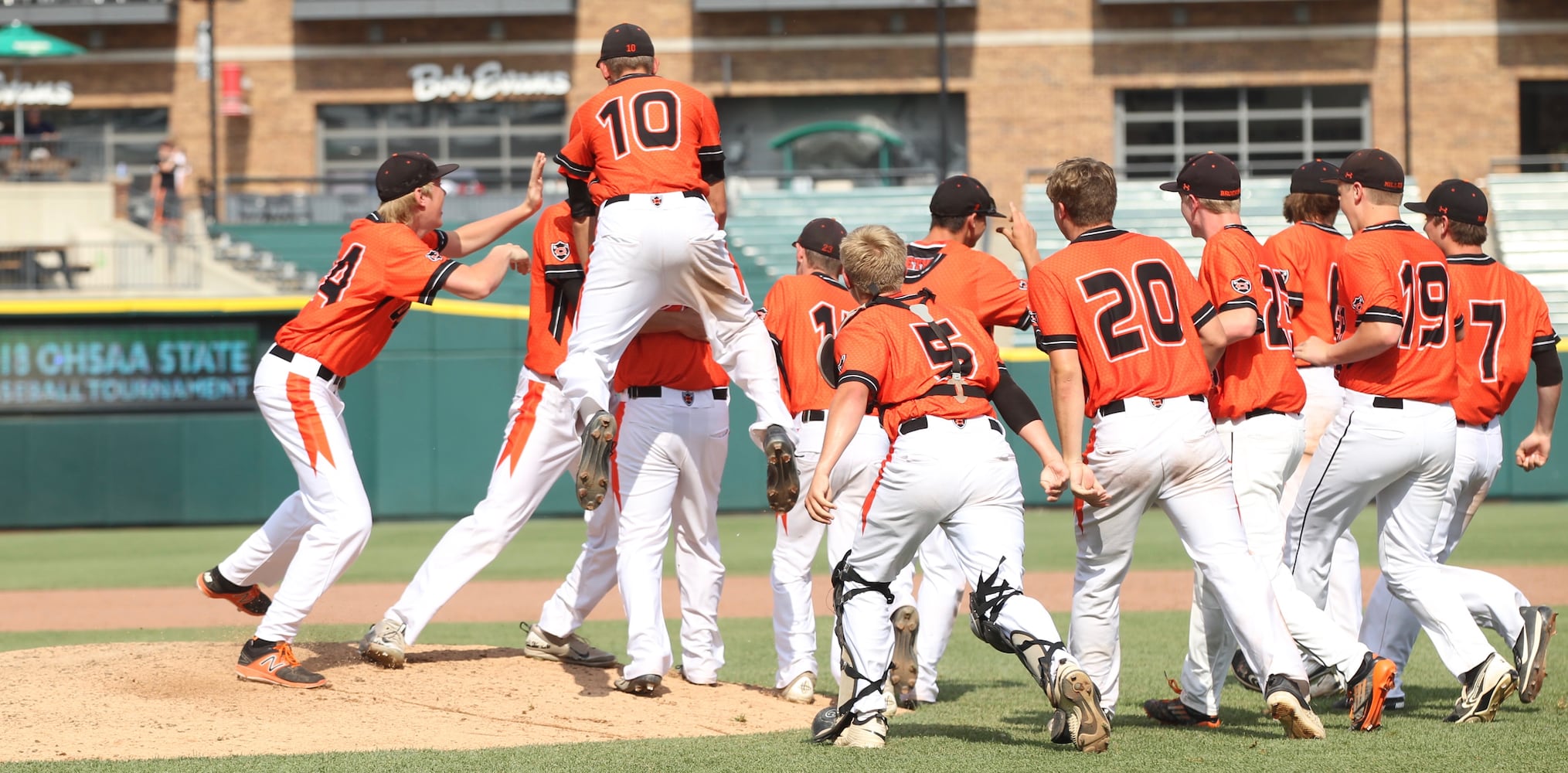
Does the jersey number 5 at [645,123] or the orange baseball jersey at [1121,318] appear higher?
the jersey number 5 at [645,123]

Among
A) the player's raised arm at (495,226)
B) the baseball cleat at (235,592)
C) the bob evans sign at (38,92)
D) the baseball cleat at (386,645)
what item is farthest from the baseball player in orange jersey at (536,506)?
the bob evans sign at (38,92)

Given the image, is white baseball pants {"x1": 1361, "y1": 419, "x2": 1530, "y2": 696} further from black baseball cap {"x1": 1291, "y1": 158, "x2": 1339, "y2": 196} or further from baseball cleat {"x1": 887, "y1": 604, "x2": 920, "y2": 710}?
baseball cleat {"x1": 887, "y1": 604, "x2": 920, "y2": 710}

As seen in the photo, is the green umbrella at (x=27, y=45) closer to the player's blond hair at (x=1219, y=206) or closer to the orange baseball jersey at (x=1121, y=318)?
the player's blond hair at (x=1219, y=206)

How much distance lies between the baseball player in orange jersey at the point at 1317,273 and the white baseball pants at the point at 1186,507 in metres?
1.41

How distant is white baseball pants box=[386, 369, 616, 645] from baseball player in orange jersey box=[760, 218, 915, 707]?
89 cm

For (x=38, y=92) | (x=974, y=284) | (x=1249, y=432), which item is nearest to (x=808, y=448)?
(x=974, y=284)

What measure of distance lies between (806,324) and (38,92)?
28600 mm

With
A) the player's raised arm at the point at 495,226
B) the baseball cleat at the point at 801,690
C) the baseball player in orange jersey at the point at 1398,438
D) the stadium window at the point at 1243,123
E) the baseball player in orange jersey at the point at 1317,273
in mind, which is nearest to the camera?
the baseball player in orange jersey at the point at 1398,438

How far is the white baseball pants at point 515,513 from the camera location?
6.49 meters

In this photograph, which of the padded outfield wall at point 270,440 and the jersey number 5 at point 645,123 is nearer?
the jersey number 5 at point 645,123

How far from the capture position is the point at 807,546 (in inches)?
262

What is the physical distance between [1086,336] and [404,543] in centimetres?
1116

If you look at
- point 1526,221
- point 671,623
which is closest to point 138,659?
point 671,623

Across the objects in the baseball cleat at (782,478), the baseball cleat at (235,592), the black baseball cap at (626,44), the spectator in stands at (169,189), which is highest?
the spectator in stands at (169,189)
